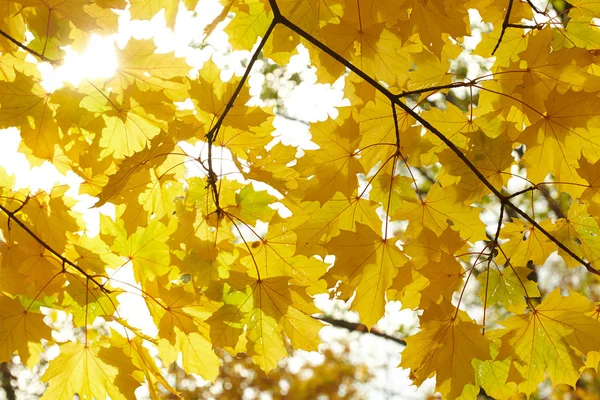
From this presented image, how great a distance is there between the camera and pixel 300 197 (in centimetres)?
173

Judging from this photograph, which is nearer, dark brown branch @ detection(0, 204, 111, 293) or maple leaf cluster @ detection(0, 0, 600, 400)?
maple leaf cluster @ detection(0, 0, 600, 400)

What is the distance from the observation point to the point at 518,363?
5.43ft

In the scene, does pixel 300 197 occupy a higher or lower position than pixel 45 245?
higher

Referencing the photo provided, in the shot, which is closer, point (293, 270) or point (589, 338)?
point (589, 338)

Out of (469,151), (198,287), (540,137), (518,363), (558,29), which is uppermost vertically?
(558,29)

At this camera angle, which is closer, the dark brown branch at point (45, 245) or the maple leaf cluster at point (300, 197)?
the maple leaf cluster at point (300, 197)

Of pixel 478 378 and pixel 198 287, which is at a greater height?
pixel 198 287

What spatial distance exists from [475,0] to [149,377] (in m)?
1.81

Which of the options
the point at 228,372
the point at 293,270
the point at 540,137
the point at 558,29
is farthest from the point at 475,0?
the point at 228,372

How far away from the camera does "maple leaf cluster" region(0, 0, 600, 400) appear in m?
1.58

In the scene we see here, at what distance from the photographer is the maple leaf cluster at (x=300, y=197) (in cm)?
158

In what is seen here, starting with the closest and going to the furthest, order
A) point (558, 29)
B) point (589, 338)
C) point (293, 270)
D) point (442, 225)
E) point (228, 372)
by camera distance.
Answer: point (589, 338)
point (442, 225)
point (293, 270)
point (558, 29)
point (228, 372)

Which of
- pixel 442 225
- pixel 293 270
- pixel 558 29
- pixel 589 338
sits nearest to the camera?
pixel 589 338

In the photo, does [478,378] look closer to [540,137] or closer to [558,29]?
[540,137]
